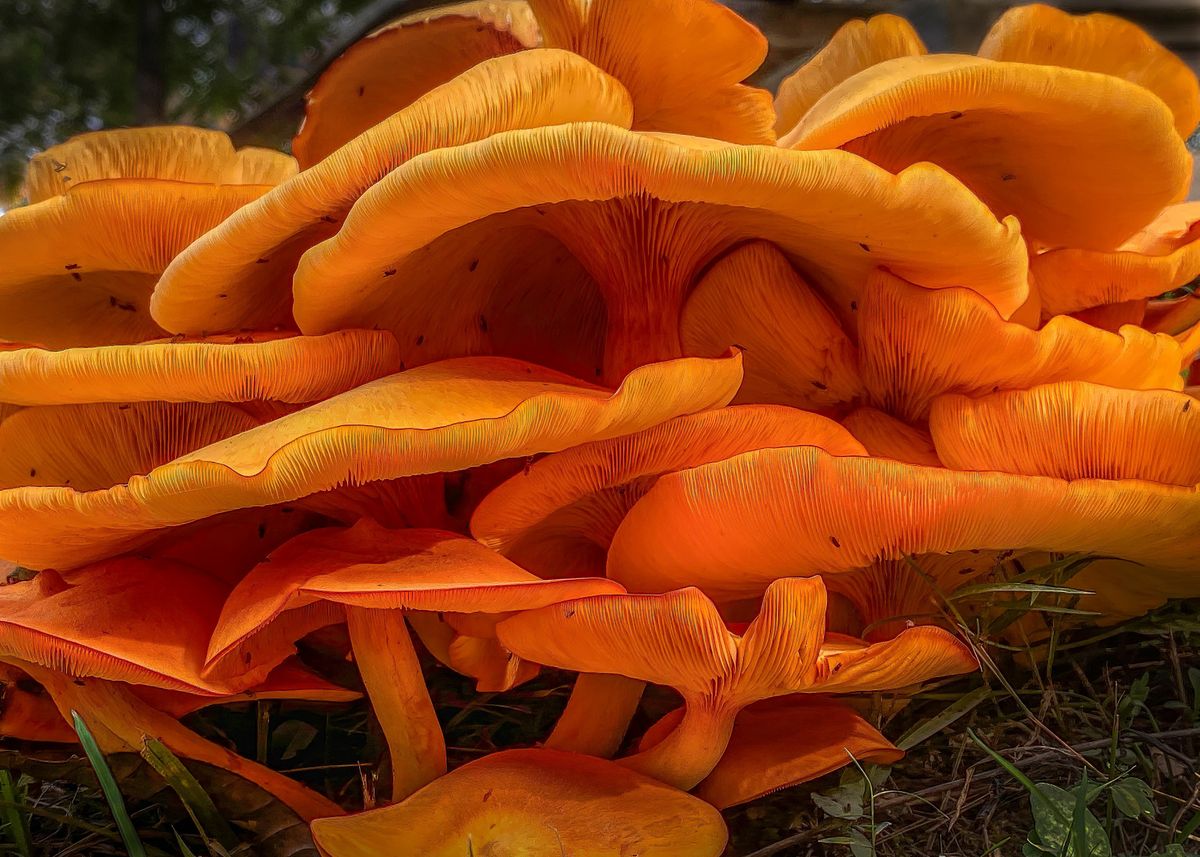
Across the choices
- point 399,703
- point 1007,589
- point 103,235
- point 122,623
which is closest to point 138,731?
point 122,623

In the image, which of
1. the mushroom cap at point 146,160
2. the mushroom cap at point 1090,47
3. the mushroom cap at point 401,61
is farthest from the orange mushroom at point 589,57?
the mushroom cap at point 1090,47

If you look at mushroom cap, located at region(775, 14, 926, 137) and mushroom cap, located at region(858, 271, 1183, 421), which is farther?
mushroom cap, located at region(775, 14, 926, 137)

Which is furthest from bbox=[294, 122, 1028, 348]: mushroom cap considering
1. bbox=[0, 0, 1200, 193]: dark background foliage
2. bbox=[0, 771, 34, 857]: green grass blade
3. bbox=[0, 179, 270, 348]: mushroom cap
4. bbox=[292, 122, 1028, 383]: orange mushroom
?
bbox=[0, 0, 1200, 193]: dark background foliage

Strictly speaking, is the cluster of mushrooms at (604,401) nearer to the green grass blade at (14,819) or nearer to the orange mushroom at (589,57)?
the orange mushroom at (589,57)

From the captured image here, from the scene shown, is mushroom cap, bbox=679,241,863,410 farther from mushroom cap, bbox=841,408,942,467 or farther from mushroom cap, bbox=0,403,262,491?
mushroom cap, bbox=0,403,262,491

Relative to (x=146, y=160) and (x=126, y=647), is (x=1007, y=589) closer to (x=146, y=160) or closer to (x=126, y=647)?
(x=126, y=647)

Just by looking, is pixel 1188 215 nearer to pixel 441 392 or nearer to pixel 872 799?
pixel 872 799
